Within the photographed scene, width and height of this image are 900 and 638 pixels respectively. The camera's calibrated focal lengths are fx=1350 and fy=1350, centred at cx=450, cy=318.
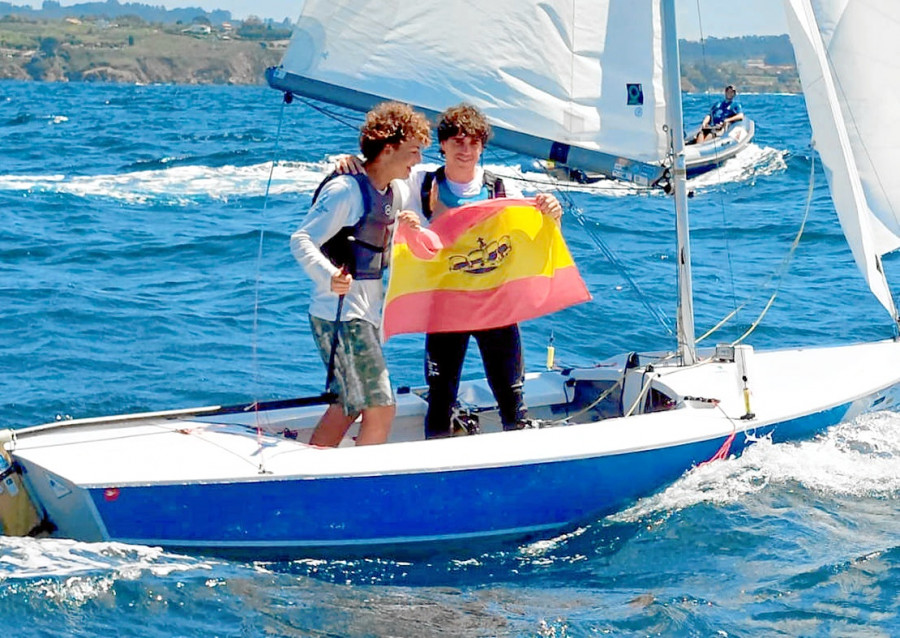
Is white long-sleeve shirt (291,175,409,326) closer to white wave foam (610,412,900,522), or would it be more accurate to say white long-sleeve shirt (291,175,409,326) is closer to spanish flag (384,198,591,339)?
spanish flag (384,198,591,339)

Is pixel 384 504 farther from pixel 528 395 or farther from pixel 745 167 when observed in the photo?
pixel 745 167

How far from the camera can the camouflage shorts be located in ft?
18.0

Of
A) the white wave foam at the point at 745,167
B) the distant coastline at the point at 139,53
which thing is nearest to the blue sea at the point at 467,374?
the white wave foam at the point at 745,167

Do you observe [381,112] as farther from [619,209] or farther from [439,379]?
[619,209]

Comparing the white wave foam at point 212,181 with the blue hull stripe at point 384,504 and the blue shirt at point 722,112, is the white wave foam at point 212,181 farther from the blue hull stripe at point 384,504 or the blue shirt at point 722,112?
the blue hull stripe at point 384,504

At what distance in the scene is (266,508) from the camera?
513 centimetres

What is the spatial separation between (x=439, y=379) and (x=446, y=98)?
1.34 metres

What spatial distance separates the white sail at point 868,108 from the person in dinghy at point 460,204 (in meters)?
1.85

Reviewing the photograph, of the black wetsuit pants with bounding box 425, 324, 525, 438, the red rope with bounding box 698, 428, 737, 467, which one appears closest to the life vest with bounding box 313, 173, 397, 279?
the black wetsuit pants with bounding box 425, 324, 525, 438

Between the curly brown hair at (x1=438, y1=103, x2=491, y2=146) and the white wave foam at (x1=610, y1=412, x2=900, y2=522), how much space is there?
1.72 meters

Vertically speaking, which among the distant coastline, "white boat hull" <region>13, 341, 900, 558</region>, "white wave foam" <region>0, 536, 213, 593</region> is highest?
the distant coastline

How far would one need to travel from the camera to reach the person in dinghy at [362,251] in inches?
210

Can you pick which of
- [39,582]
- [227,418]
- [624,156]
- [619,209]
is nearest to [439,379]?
[227,418]

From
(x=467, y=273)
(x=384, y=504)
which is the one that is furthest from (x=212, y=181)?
(x=384, y=504)
